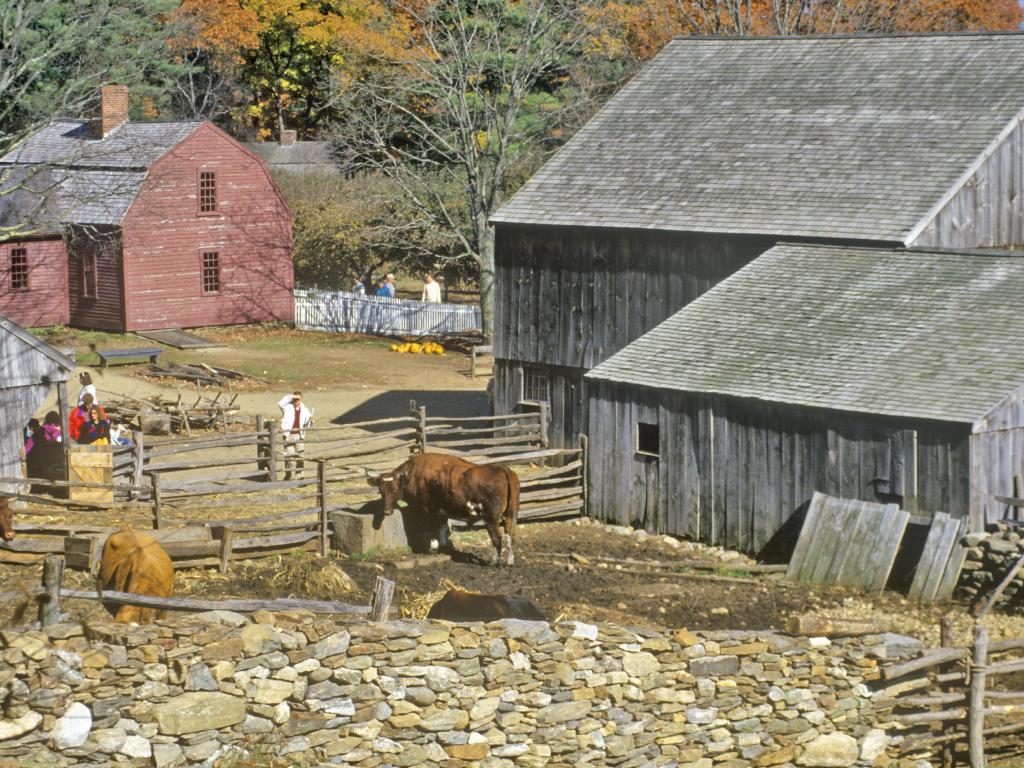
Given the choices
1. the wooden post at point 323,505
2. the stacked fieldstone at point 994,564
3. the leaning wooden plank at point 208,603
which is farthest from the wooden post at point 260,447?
the leaning wooden plank at point 208,603

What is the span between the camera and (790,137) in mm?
31719

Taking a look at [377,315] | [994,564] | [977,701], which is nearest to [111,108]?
[377,315]

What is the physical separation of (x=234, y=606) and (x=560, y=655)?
286cm

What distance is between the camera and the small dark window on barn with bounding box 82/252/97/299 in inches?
1993

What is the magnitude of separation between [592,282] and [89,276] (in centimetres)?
2348

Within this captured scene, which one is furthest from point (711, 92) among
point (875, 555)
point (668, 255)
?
point (875, 555)

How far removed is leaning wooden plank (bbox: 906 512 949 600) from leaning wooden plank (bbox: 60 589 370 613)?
34.5 feet

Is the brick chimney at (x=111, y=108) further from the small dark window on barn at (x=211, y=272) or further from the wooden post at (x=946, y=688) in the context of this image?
the wooden post at (x=946, y=688)

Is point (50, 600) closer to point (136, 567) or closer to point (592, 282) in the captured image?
point (136, 567)

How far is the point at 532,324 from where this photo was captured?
111 ft

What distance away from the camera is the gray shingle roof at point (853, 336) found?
23.7 metres

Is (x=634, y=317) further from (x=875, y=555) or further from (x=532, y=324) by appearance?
(x=875, y=555)

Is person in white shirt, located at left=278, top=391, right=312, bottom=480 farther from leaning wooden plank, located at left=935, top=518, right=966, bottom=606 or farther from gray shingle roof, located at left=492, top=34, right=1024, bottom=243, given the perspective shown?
leaning wooden plank, located at left=935, top=518, right=966, bottom=606

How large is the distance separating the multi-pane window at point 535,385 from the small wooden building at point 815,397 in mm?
5280
